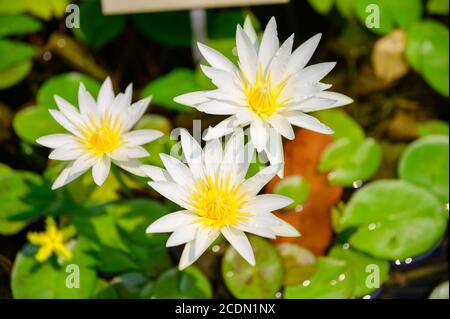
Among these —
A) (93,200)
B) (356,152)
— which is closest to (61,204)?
(93,200)

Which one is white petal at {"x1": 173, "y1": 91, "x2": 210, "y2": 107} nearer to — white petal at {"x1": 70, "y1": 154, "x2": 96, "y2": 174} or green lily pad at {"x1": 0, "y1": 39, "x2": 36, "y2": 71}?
white petal at {"x1": 70, "y1": 154, "x2": 96, "y2": 174}

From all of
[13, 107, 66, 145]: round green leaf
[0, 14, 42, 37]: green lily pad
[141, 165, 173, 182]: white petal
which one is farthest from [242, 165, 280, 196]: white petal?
[0, 14, 42, 37]: green lily pad

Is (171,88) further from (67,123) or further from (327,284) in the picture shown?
(327,284)

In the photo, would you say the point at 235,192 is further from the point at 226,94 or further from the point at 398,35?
the point at 398,35

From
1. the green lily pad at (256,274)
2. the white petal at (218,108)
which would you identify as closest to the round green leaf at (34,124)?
the green lily pad at (256,274)
